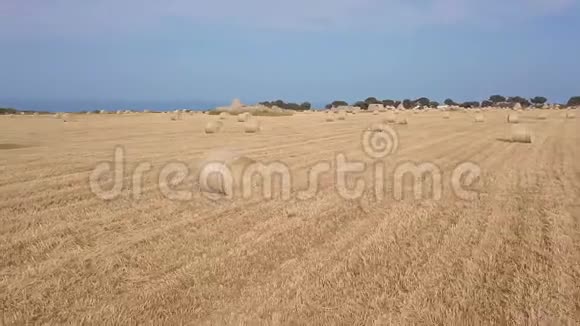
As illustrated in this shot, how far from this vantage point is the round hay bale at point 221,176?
9.44m

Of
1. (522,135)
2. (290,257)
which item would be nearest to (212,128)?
(522,135)

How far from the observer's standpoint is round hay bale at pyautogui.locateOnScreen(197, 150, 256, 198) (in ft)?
31.0

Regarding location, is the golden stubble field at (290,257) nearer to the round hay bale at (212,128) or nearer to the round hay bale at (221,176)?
the round hay bale at (221,176)

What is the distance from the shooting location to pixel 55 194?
9.02 m

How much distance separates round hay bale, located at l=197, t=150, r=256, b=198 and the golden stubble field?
27.5 inches

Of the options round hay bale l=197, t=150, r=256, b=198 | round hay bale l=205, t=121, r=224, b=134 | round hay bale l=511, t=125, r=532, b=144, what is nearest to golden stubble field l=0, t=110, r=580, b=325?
round hay bale l=197, t=150, r=256, b=198

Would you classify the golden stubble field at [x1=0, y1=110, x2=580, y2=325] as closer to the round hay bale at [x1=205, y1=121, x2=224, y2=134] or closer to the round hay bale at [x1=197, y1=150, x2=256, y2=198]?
the round hay bale at [x1=197, y1=150, x2=256, y2=198]

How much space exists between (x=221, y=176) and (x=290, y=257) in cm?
383

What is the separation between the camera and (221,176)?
31.2ft

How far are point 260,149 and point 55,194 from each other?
8456 mm

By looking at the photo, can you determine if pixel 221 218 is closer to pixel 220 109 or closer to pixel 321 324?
pixel 321 324

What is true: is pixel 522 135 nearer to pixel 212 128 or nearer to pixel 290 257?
pixel 212 128

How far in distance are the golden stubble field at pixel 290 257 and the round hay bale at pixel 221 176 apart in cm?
70

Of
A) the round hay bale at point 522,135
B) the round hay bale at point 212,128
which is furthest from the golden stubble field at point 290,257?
the round hay bale at point 212,128
